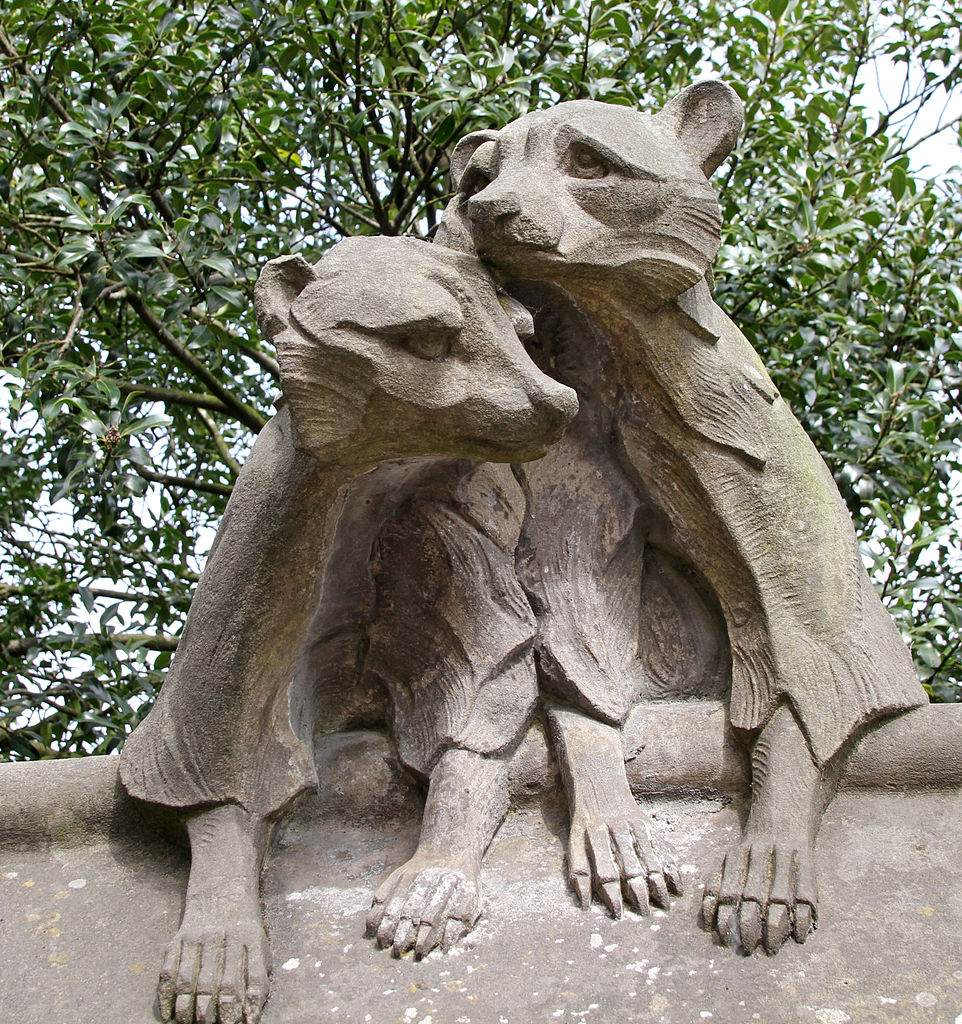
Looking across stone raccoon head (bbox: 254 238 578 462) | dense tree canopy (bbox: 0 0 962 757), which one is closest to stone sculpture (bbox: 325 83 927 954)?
stone raccoon head (bbox: 254 238 578 462)

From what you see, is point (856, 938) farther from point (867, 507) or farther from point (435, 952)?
point (867, 507)

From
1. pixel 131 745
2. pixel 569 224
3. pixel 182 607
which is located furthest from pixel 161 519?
pixel 569 224

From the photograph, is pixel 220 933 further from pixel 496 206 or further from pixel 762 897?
pixel 496 206

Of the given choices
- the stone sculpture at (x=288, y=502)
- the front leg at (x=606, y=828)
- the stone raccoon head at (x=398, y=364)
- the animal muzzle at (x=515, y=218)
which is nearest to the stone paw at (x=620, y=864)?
the front leg at (x=606, y=828)

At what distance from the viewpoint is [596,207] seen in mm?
1815

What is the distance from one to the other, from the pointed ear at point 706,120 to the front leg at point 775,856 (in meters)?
0.94

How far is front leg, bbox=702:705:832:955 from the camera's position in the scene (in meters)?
1.62

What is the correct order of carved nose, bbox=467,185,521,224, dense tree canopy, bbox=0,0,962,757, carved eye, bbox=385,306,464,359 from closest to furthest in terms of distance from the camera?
1. carved eye, bbox=385,306,464,359
2. carved nose, bbox=467,185,521,224
3. dense tree canopy, bbox=0,0,962,757

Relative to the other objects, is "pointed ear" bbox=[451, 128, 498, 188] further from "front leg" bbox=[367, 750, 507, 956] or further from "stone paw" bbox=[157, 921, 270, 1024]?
"stone paw" bbox=[157, 921, 270, 1024]

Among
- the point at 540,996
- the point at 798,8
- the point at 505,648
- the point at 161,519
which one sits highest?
the point at 798,8

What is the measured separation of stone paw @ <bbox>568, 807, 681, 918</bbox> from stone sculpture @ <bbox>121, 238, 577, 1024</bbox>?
1.53 ft

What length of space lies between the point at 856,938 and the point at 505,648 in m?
0.70

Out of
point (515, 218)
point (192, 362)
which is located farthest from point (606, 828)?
point (192, 362)

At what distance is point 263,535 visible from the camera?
173 centimetres
